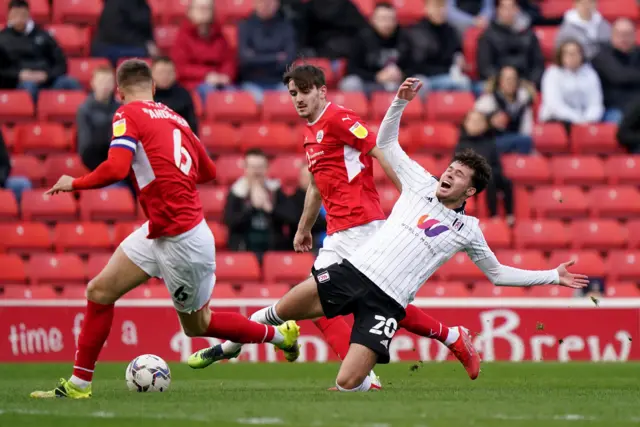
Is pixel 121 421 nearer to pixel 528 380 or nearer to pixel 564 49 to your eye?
pixel 528 380

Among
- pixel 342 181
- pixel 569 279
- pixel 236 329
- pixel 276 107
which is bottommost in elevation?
pixel 236 329

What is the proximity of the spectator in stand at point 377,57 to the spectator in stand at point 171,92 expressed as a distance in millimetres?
2219

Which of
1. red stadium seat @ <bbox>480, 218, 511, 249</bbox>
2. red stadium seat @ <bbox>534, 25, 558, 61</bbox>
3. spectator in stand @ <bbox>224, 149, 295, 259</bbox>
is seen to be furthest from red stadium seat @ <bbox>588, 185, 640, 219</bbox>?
spectator in stand @ <bbox>224, 149, 295, 259</bbox>

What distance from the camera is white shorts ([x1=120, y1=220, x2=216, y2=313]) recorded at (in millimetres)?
8398

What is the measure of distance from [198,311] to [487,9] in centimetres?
1011

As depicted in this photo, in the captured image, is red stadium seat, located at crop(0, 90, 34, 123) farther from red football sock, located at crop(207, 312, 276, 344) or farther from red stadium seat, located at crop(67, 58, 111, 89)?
red football sock, located at crop(207, 312, 276, 344)

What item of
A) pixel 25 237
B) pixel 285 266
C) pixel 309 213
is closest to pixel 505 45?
pixel 285 266

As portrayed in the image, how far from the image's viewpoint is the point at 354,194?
9219 millimetres

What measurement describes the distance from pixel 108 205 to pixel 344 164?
233 inches

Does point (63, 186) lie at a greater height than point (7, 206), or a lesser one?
greater

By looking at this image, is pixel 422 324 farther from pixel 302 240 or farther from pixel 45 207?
pixel 45 207

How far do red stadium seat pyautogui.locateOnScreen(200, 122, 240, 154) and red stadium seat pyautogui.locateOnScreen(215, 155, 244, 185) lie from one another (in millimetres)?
396

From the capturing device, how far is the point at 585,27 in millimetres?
16984

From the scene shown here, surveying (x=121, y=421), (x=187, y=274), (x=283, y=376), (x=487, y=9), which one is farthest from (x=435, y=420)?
(x=487, y=9)
